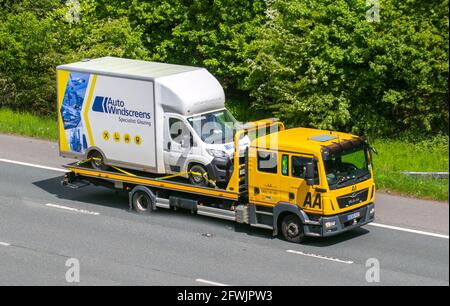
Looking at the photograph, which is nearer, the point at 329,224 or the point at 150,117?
the point at 329,224

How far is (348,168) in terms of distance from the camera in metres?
23.0

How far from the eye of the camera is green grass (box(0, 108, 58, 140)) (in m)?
33.4

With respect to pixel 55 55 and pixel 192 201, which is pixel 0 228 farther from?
pixel 55 55

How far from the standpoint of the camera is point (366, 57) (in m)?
30.4

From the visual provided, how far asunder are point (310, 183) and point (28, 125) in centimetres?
1446

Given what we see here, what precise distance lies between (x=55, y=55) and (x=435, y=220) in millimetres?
16200

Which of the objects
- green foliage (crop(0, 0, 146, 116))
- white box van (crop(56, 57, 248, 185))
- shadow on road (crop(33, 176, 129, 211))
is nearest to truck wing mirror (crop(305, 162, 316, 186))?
white box van (crop(56, 57, 248, 185))

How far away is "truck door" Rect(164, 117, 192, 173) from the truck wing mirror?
349 cm

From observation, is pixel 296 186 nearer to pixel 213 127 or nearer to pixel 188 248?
pixel 188 248

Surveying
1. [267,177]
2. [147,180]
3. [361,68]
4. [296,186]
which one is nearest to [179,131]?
[147,180]

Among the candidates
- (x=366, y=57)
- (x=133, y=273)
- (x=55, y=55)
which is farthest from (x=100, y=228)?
(x=55, y=55)

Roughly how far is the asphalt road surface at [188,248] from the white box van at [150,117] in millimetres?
1332

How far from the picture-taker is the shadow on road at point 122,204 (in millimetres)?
23656

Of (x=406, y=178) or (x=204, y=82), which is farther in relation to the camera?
(x=406, y=178)
